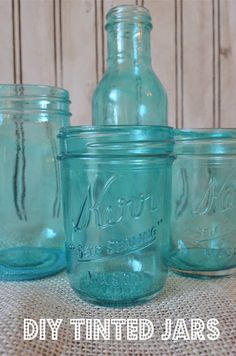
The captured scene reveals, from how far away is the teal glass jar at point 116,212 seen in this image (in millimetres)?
429

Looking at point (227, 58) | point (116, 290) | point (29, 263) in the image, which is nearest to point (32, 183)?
point (29, 263)

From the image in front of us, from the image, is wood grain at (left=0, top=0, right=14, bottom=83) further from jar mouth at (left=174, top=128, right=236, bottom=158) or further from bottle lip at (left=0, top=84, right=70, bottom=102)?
jar mouth at (left=174, top=128, right=236, bottom=158)

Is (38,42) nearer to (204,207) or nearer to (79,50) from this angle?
(79,50)

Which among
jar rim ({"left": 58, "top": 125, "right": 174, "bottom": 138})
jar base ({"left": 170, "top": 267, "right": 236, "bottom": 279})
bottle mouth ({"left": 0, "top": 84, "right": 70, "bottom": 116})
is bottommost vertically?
jar base ({"left": 170, "top": 267, "right": 236, "bottom": 279})

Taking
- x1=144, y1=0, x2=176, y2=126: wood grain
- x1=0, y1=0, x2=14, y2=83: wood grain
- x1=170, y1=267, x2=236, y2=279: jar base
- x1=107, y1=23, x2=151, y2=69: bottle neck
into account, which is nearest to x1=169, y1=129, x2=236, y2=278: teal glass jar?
x1=170, y1=267, x2=236, y2=279: jar base

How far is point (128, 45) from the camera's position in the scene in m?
0.55

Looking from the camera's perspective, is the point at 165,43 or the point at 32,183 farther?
the point at 165,43

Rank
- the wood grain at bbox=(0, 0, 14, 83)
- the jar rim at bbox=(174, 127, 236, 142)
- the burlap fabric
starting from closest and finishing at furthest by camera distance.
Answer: the burlap fabric < the jar rim at bbox=(174, 127, 236, 142) < the wood grain at bbox=(0, 0, 14, 83)

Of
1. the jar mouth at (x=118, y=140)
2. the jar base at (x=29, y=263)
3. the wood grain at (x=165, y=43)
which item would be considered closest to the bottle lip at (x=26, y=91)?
the jar mouth at (x=118, y=140)

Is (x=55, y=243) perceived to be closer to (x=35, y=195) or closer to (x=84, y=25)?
(x=35, y=195)

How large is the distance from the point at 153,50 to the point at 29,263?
1.56 feet

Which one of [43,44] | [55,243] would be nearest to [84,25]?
[43,44]

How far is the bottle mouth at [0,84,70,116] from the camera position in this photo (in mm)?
506

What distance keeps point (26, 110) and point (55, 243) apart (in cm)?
19
